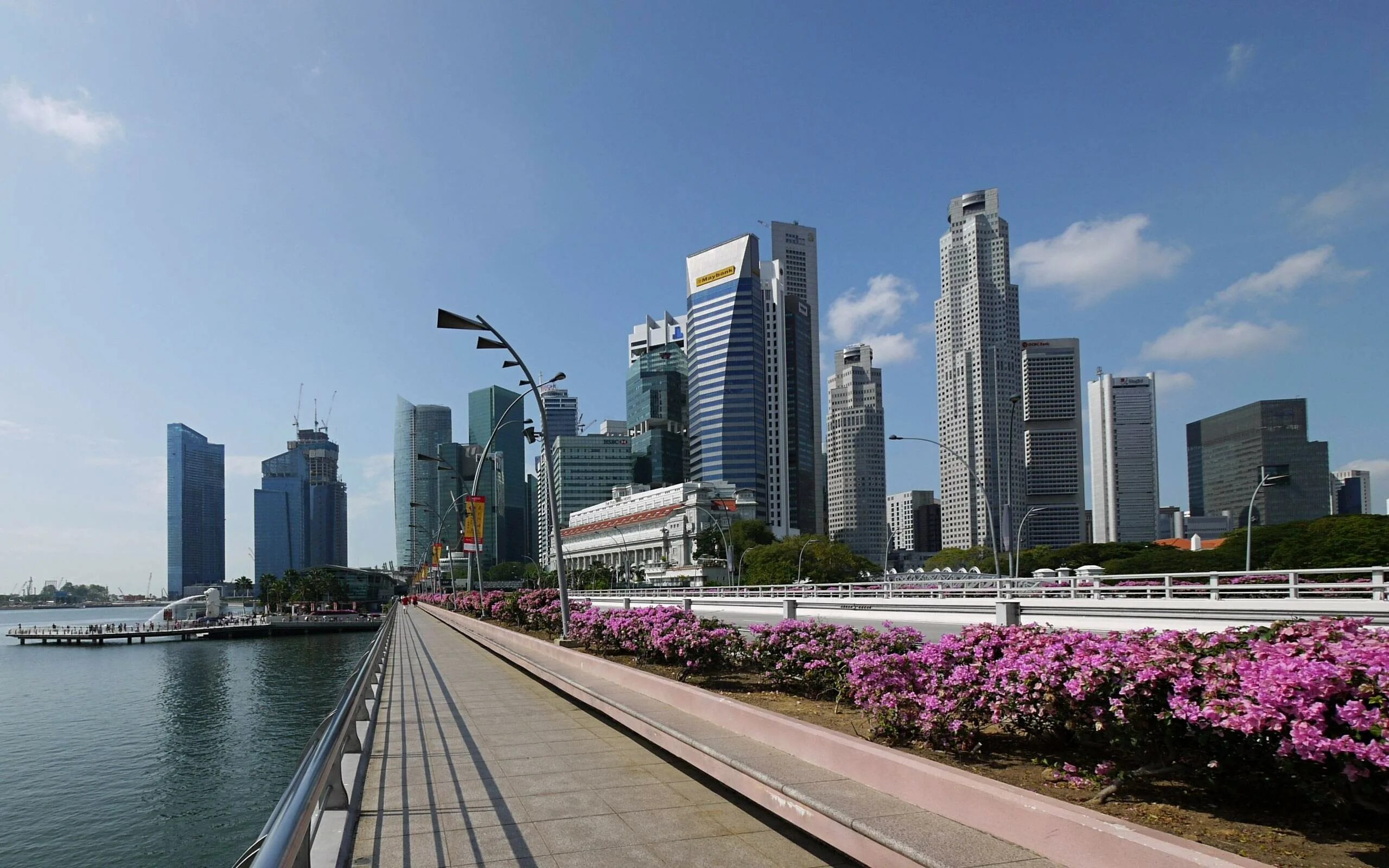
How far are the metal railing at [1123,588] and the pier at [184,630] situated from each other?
2748 inches

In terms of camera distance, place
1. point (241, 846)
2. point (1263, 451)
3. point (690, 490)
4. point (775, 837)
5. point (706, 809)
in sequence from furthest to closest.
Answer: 1. point (1263, 451)
2. point (690, 490)
3. point (241, 846)
4. point (706, 809)
5. point (775, 837)

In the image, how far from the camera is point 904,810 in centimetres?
577

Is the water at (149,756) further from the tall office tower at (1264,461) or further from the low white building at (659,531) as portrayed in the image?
the tall office tower at (1264,461)

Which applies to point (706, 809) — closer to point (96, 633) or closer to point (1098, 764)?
point (1098, 764)

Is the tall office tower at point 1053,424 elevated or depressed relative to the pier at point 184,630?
elevated

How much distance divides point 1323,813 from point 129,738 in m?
46.9

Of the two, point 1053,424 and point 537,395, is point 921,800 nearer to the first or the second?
point 537,395

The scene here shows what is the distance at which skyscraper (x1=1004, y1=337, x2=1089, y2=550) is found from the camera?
488 ft

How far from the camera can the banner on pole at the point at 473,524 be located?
41.6 metres

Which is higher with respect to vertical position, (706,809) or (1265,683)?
(1265,683)

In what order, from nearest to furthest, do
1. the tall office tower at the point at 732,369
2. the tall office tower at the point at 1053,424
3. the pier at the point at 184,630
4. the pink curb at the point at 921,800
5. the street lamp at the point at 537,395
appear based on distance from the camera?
the pink curb at the point at 921,800, the street lamp at the point at 537,395, the pier at the point at 184,630, the tall office tower at the point at 1053,424, the tall office tower at the point at 732,369

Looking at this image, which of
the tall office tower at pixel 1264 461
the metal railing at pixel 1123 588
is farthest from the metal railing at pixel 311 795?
the tall office tower at pixel 1264 461

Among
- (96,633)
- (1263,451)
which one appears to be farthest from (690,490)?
(1263,451)

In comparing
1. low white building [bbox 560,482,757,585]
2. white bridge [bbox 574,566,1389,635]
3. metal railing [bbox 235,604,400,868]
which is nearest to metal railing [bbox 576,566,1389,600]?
white bridge [bbox 574,566,1389,635]
